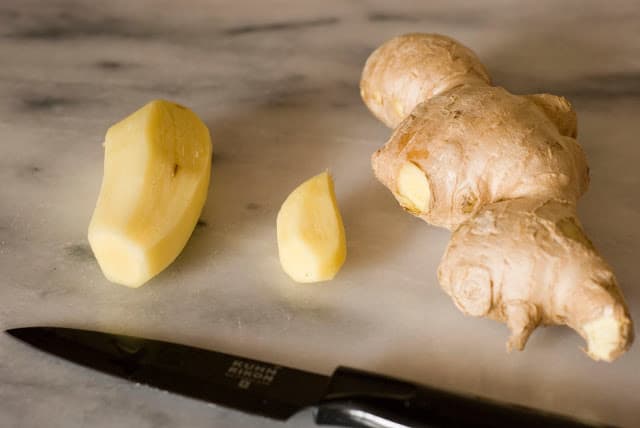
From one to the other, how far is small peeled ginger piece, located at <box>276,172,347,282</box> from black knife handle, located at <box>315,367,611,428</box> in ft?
0.64

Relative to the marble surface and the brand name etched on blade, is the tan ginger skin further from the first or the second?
the brand name etched on blade

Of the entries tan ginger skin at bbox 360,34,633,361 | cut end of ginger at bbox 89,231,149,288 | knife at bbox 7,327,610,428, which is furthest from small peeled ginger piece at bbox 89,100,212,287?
tan ginger skin at bbox 360,34,633,361

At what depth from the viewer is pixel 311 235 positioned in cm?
101

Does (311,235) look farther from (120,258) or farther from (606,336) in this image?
(606,336)

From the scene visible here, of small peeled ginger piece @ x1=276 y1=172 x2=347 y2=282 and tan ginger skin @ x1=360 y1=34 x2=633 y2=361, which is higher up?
tan ginger skin @ x1=360 y1=34 x2=633 y2=361

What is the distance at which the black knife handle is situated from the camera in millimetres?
787

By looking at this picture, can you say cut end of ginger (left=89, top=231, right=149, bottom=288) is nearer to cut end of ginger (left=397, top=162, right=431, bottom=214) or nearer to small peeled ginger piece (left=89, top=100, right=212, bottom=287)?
small peeled ginger piece (left=89, top=100, right=212, bottom=287)

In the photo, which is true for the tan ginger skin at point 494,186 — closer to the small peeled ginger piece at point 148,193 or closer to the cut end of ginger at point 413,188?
the cut end of ginger at point 413,188

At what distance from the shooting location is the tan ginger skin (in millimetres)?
875

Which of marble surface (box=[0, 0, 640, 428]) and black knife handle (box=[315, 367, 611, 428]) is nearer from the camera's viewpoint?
black knife handle (box=[315, 367, 611, 428])

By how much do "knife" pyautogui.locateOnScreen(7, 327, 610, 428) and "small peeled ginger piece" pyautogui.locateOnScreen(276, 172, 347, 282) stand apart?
16cm

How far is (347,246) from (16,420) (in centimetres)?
46

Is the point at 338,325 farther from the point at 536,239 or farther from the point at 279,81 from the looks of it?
the point at 279,81

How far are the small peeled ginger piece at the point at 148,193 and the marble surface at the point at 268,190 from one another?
0.16 ft
